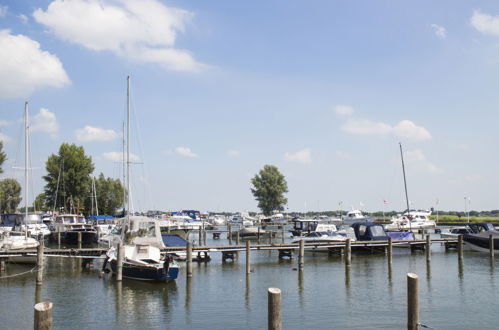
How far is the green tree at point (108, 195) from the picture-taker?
98.4m

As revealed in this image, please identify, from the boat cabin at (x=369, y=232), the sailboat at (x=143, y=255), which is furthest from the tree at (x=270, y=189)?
the sailboat at (x=143, y=255)

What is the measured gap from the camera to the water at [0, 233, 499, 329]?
69.3 ft

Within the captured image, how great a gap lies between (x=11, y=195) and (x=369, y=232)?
7363 centimetres

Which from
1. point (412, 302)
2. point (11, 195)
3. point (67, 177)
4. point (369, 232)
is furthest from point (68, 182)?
point (412, 302)

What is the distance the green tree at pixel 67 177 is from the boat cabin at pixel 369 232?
53.7 meters

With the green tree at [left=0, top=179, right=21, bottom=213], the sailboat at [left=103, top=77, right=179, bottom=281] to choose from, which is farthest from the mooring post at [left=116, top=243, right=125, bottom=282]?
the green tree at [left=0, top=179, right=21, bottom=213]

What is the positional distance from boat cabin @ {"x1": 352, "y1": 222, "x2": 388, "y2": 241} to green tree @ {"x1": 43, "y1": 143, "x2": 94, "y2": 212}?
5374 cm

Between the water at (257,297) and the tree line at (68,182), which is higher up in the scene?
the tree line at (68,182)

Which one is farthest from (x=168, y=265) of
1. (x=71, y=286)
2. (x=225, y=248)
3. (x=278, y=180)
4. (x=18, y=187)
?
(x=278, y=180)

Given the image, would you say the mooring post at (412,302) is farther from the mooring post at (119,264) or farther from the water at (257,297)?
the mooring post at (119,264)

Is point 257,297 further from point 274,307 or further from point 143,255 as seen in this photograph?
point 274,307

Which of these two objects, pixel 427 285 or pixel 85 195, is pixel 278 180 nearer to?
pixel 85 195

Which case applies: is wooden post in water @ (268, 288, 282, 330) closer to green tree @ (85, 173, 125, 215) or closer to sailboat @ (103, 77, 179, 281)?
sailboat @ (103, 77, 179, 281)

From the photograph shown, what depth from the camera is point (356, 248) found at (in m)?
46.5
